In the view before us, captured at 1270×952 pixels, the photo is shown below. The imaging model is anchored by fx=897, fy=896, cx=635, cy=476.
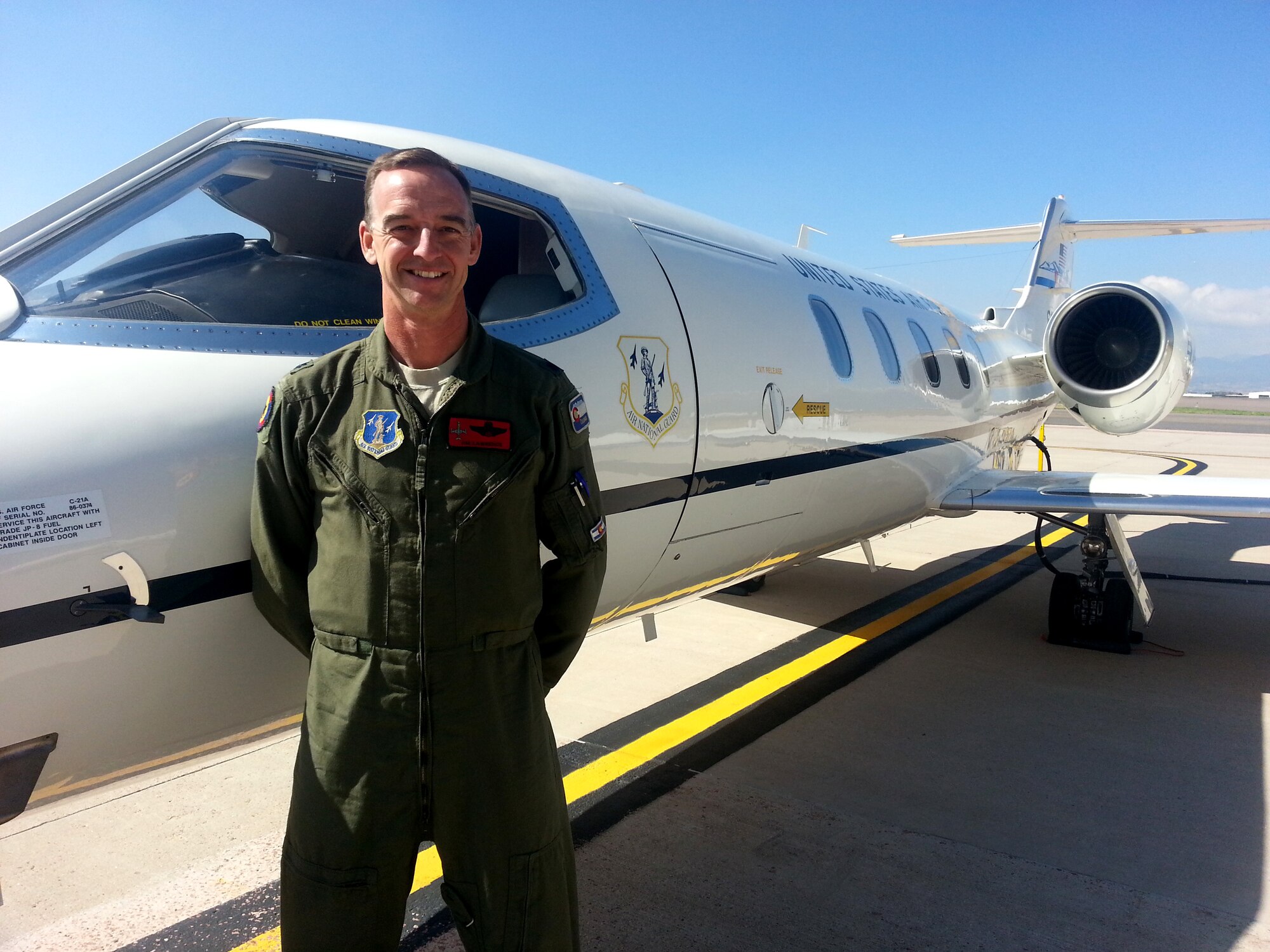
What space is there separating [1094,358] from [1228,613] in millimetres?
2508

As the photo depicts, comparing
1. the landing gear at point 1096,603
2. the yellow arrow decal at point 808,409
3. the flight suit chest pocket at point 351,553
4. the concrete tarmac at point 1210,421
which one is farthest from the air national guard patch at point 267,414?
the concrete tarmac at point 1210,421

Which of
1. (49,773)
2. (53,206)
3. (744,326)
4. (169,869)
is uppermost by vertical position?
(53,206)

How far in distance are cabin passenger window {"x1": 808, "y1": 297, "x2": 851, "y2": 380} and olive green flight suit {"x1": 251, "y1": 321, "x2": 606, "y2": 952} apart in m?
3.03

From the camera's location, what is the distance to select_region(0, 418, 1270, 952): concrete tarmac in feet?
10.2

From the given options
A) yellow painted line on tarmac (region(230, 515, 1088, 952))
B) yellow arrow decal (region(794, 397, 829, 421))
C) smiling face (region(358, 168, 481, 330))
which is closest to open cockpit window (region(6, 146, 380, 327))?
smiling face (region(358, 168, 481, 330))

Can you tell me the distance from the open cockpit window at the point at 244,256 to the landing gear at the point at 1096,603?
5.36 metres

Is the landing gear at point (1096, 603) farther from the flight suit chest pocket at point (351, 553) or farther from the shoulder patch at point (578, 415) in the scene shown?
the flight suit chest pocket at point (351, 553)

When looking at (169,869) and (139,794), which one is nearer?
(169,869)

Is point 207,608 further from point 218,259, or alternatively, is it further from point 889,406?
point 889,406

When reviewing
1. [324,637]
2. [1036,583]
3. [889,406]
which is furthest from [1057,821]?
[1036,583]

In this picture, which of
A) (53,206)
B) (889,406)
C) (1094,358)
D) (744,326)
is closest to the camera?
(53,206)

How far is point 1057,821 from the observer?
389cm

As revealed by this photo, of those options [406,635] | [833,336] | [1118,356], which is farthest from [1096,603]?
[406,635]

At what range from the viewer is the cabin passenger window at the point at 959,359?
23.6 ft
